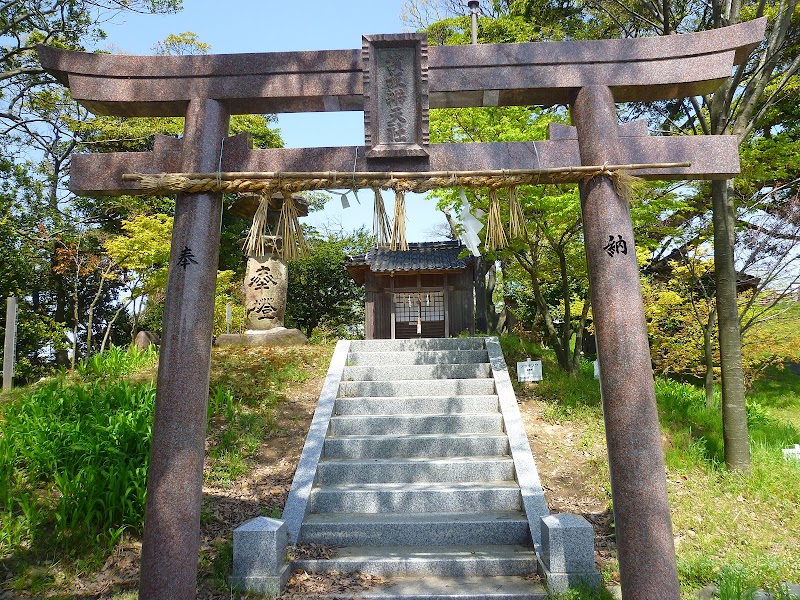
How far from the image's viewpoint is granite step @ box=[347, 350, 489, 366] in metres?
9.03

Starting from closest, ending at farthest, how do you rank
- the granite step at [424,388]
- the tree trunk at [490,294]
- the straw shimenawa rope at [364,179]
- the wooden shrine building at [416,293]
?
the straw shimenawa rope at [364,179] < the granite step at [424,388] < the wooden shrine building at [416,293] < the tree trunk at [490,294]

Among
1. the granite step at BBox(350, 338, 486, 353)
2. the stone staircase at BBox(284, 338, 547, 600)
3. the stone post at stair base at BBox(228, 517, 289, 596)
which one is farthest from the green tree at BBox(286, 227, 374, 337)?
the stone post at stair base at BBox(228, 517, 289, 596)

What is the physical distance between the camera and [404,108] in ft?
13.5

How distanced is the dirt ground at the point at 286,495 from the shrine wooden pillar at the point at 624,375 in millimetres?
1171

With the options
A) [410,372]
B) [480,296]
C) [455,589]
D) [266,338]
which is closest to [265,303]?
[266,338]

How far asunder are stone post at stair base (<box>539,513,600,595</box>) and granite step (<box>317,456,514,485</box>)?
163 centimetres

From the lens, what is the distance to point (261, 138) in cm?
2128

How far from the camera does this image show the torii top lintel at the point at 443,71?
4012mm

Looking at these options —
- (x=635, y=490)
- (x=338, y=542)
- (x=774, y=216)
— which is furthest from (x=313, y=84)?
(x=774, y=216)

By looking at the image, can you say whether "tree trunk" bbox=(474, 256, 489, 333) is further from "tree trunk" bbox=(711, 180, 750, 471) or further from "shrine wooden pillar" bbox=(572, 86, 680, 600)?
"shrine wooden pillar" bbox=(572, 86, 680, 600)

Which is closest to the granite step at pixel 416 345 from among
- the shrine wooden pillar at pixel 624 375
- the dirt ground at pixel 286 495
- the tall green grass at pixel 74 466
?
the dirt ground at pixel 286 495

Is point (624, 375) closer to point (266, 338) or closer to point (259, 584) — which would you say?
point (259, 584)

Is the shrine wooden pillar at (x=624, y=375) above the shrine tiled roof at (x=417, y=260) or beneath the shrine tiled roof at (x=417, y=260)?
beneath

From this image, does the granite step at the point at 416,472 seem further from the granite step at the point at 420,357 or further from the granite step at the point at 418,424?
the granite step at the point at 420,357
